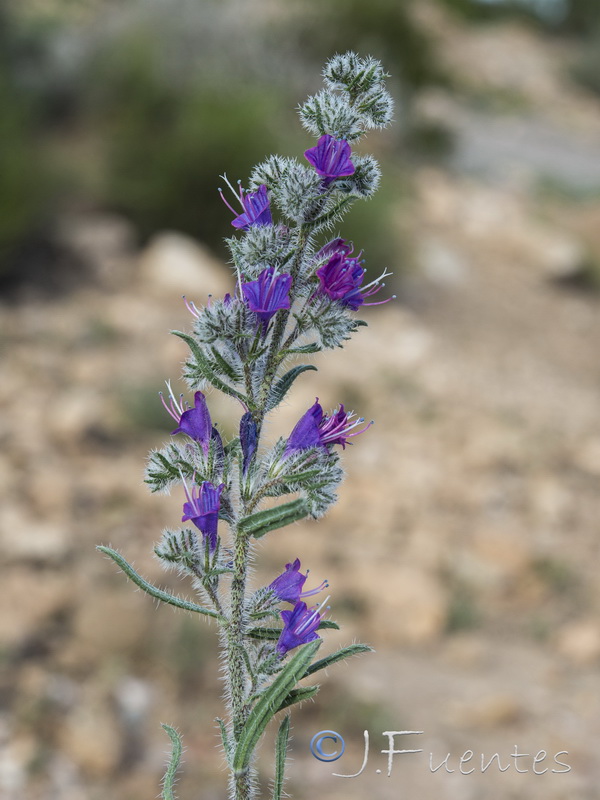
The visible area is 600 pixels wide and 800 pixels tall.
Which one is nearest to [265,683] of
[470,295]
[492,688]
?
[492,688]

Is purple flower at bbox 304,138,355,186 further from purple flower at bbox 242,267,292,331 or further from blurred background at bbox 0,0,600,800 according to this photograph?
blurred background at bbox 0,0,600,800

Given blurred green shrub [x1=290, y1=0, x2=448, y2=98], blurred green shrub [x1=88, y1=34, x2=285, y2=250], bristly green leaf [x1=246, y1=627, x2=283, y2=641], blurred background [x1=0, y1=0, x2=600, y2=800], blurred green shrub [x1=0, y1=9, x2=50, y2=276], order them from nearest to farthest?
bristly green leaf [x1=246, y1=627, x2=283, y2=641] → blurred background [x1=0, y1=0, x2=600, y2=800] → blurred green shrub [x1=0, y1=9, x2=50, y2=276] → blurred green shrub [x1=88, y1=34, x2=285, y2=250] → blurred green shrub [x1=290, y1=0, x2=448, y2=98]

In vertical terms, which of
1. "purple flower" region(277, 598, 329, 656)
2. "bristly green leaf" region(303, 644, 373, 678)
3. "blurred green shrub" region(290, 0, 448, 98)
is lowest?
"bristly green leaf" region(303, 644, 373, 678)

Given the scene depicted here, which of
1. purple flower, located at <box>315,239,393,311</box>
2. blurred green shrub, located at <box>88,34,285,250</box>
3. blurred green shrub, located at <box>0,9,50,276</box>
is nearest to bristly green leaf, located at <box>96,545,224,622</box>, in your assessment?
purple flower, located at <box>315,239,393,311</box>

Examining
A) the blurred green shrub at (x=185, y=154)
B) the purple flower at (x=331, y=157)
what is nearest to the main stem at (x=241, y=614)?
the purple flower at (x=331, y=157)

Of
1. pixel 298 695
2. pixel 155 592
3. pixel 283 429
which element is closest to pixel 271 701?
pixel 298 695

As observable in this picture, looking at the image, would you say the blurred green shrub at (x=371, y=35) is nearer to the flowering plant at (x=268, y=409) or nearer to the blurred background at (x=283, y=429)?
the blurred background at (x=283, y=429)

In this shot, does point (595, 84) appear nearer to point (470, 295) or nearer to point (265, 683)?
point (470, 295)
